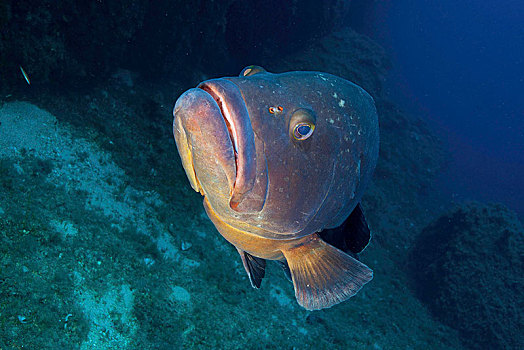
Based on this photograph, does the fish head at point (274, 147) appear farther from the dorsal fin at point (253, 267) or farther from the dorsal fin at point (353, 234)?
the dorsal fin at point (253, 267)

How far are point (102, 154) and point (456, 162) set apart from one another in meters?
27.4

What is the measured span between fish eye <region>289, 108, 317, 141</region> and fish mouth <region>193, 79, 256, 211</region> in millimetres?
238

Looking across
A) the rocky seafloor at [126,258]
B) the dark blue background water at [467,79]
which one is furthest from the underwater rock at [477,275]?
the dark blue background water at [467,79]

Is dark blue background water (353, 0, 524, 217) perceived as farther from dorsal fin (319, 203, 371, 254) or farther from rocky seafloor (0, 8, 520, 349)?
dorsal fin (319, 203, 371, 254)

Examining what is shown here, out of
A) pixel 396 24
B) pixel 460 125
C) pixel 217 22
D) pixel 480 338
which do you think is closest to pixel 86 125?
pixel 217 22

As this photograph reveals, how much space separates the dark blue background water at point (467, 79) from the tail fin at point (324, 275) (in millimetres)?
18599

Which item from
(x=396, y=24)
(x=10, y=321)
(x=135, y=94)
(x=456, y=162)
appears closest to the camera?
(x=10, y=321)

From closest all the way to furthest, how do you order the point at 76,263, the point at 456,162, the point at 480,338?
1. the point at 76,263
2. the point at 480,338
3. the point at 456,162

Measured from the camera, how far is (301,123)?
133 cm

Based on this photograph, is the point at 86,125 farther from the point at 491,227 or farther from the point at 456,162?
the point at 456,162

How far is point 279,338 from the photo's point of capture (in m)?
3.48

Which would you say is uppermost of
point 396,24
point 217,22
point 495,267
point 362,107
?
point 396,24

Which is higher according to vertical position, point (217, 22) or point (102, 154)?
point (217, 22)

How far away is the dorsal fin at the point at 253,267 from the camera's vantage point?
2.19 metres
